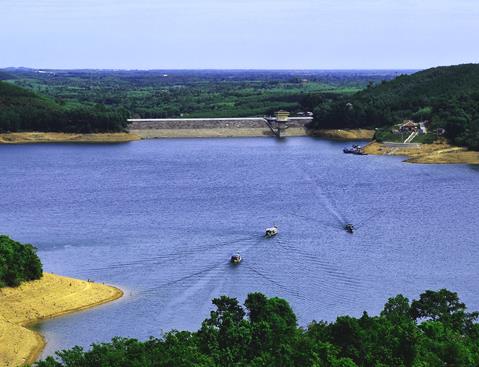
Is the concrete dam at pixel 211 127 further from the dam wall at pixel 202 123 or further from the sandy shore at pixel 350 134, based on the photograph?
the sandy shore at pixel 350 134

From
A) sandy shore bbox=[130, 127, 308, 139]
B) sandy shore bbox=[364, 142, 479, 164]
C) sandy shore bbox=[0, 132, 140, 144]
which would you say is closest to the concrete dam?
sandy shore bbox=[130, 127, 308, 139]

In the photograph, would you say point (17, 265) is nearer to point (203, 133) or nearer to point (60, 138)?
point (60, 138)

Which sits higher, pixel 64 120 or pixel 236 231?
pixel 236 231

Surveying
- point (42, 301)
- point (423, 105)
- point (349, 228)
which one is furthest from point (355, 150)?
point (42, 301)

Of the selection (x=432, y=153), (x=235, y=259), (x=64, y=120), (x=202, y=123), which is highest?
(x=235, y=259)

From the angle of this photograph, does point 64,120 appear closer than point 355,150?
No

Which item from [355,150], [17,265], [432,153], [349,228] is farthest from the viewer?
[355,150]

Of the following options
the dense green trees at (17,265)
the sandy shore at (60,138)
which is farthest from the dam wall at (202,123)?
the dense green trees at (17,265)

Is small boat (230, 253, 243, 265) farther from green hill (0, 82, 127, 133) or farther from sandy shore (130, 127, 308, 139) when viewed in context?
sandy shore (130, 127, 308, 139)
